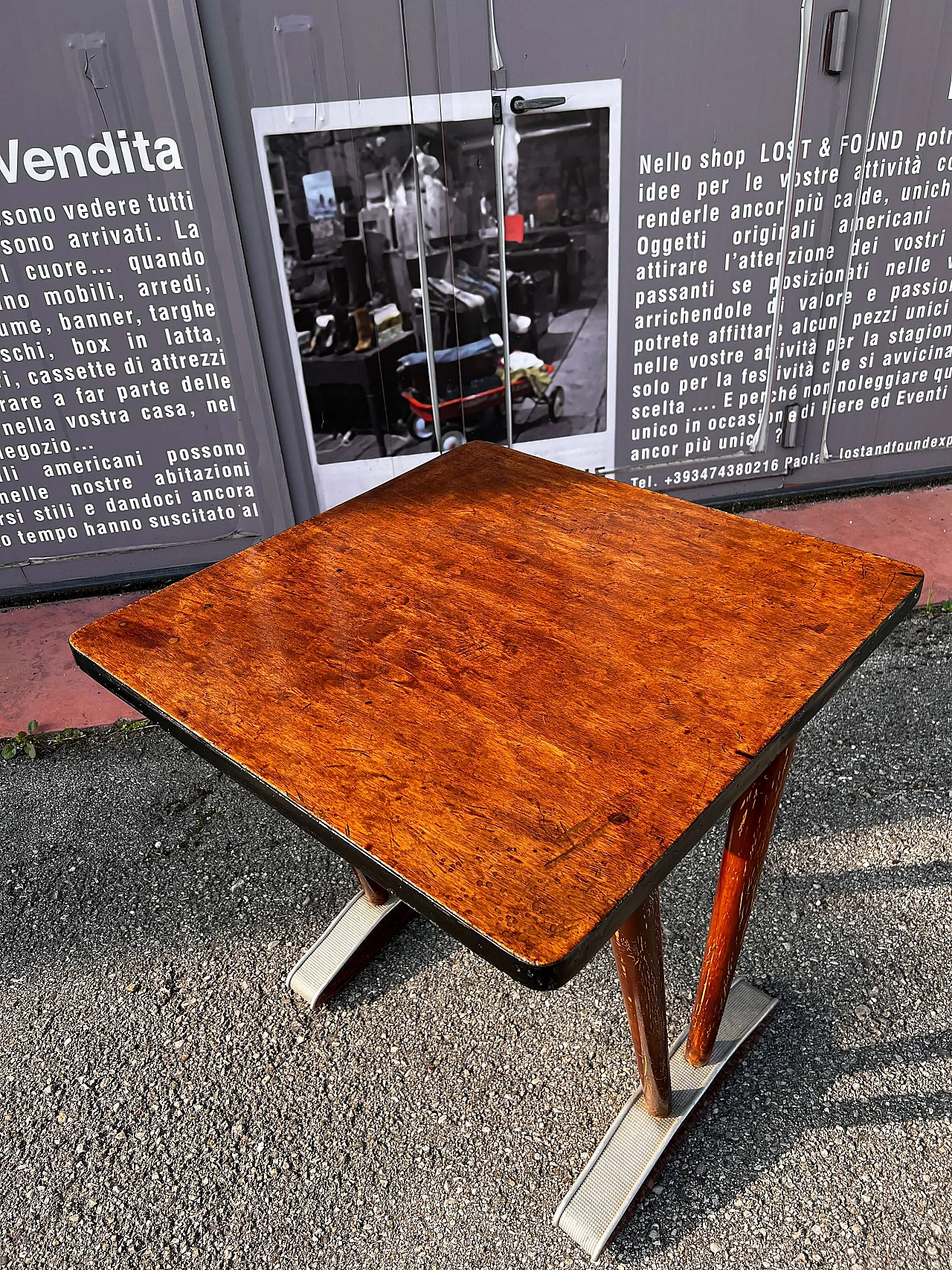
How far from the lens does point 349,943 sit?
175cm

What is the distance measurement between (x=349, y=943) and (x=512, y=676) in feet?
3.04

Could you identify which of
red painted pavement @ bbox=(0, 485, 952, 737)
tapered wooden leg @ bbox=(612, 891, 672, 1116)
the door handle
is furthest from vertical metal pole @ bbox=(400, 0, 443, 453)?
tapered wooden leg @ bbox=(612, 891, 672, 1116)

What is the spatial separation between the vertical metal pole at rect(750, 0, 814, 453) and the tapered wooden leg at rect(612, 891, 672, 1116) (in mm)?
2250

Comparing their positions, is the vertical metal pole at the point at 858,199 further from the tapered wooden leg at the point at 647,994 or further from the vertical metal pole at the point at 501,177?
the tapered wooden leg at the point at 647,994

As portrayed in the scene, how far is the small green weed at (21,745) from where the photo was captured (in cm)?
239

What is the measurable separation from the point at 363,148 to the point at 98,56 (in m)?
0.69

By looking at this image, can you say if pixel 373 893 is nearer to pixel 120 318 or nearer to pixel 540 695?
pixel 540 695

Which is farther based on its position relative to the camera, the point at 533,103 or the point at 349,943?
the point at 533,103

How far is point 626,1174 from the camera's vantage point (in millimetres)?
1361

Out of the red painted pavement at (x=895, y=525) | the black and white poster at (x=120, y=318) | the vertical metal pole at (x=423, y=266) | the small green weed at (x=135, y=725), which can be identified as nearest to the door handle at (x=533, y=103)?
the vertical metal pole at (x=423, y=266)

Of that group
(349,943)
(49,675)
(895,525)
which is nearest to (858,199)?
(895,525)

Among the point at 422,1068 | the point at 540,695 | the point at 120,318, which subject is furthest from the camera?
the point at 120,318

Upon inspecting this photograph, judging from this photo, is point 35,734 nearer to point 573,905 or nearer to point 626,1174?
point 626,1174

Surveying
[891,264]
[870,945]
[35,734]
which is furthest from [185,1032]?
[891,264]
